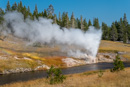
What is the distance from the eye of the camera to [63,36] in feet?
257

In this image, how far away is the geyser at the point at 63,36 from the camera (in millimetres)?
72000

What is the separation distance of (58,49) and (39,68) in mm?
26345

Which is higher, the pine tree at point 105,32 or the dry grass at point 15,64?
the pine tree at point 105,32

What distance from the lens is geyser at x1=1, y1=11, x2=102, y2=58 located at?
7200cm

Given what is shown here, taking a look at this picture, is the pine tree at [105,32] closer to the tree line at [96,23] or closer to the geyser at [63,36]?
the tree line at [96,23]

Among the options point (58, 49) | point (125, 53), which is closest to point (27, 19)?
point (58, 49)

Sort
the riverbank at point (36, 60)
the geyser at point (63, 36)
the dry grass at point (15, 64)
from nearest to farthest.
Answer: the dry grass at point (15, 64)
the riverbank at point (36, 60)
the geyser at point (63, 36)

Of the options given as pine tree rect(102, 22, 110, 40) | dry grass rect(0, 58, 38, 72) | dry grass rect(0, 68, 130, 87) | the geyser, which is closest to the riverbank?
dry grass rect(0, 58, 38, 72)

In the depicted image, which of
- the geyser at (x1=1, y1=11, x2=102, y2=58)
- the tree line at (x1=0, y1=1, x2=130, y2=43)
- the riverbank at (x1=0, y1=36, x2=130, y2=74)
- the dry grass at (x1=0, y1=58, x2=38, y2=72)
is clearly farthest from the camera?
the tree line at (x1=0, y1=1, x2=130, y2=43)

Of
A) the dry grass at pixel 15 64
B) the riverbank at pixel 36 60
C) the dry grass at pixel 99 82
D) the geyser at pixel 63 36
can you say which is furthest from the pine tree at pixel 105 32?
the dry grass at pixel 99 82

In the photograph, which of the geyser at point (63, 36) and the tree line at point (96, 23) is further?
the tree line at point (96, 23)

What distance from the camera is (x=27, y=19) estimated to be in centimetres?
10388

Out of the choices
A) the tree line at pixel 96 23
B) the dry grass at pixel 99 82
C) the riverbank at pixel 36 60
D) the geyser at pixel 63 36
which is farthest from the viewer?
the tree line at pixel 96 23

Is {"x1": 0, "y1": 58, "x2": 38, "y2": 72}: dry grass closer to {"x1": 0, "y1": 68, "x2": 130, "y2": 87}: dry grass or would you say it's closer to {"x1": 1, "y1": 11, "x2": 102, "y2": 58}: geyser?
{"x1": 1, "y1": 11, "x2": 102, "y2": 58}: geyser
